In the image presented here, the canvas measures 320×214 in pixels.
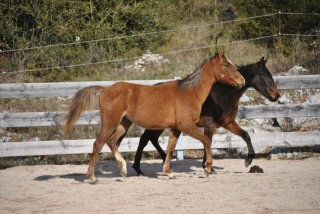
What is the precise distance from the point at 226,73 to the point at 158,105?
118 centimetres

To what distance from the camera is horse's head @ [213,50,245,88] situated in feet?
28.1

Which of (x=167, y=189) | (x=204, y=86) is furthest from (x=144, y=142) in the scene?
(x=167, y=189)

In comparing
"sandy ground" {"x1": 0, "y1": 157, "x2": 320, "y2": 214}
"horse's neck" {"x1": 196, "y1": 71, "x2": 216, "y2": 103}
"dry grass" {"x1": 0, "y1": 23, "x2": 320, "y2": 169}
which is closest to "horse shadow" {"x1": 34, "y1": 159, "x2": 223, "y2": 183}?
"sandy ground" {"x1": 0, "y1": 157, "x2": 320, "y2": 214}

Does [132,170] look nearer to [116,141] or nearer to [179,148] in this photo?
[179,148]

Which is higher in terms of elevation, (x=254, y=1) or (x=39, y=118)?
(x=254, y=1)

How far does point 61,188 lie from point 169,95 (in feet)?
7.03

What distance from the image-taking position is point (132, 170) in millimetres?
9789

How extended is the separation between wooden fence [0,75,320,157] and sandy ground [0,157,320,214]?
34cm

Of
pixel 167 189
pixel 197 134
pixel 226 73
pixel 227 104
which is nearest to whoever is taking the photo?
pixel 167 189

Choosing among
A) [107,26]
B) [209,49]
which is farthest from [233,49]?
[107,26]

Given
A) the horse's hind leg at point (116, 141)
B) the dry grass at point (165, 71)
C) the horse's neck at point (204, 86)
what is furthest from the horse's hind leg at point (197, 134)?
the dry grass at point (165, 71)

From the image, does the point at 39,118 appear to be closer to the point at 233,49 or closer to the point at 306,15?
the point at 233,49

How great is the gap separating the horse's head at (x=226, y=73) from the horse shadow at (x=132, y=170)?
180 centimetres

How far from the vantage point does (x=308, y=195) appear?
6.92 meters
